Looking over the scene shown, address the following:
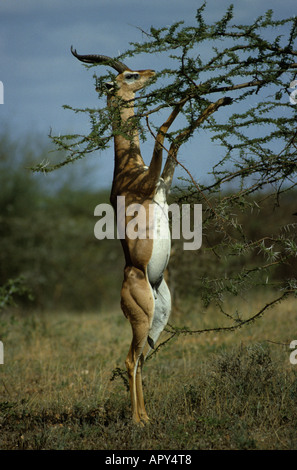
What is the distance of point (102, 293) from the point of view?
66.1ft

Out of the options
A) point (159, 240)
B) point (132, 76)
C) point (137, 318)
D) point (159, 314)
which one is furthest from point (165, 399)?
point (132, 76)

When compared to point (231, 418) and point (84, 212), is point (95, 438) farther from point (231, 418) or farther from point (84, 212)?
point (84, 212)

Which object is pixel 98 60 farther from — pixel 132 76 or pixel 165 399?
pixel 165 399

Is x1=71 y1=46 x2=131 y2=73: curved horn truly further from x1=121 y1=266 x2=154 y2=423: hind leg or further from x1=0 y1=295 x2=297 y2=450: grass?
x1=0 y1=295 x2=297 y2=450: grass

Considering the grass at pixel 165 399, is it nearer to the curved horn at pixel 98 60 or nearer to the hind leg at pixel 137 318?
the hind leg at pixel 137 318

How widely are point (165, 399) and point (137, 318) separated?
1198 mm

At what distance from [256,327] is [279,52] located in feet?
20.0

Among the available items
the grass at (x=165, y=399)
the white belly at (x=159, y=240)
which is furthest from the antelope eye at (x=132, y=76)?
the grass at (x=165, y=399)

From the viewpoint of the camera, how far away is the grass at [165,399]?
4688mm

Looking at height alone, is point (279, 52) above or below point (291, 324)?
above

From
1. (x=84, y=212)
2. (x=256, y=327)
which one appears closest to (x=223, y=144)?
(x=256, y=327)

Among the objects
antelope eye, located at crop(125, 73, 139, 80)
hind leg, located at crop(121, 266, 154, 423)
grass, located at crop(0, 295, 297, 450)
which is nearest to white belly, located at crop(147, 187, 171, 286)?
hind leg, located at crop(121, 266, 154, 423)

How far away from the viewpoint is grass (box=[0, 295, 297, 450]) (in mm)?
4688
